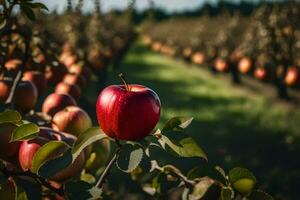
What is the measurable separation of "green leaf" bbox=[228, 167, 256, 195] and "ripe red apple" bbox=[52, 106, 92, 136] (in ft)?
2.15

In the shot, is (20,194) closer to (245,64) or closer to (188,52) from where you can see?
(245,64)

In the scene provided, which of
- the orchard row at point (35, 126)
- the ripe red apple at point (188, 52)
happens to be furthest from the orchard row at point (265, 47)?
the orchard row at point (35, 126)

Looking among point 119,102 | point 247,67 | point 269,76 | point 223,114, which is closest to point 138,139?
point 119,102

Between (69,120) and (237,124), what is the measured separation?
245 inches

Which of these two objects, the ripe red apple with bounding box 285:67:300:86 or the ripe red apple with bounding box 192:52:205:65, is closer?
the ripe red apple with bounding box 285:67:300:86

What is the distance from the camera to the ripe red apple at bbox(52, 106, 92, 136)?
1.54 metres

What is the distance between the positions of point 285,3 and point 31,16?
8.22 metres

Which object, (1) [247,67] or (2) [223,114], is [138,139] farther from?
(1) [247,67]

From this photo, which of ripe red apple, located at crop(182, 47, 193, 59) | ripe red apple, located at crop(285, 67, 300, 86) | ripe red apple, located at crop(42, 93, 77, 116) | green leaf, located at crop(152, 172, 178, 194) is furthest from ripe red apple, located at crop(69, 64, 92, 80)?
ripe red apple, located at crop(182, 47, 193, 59)

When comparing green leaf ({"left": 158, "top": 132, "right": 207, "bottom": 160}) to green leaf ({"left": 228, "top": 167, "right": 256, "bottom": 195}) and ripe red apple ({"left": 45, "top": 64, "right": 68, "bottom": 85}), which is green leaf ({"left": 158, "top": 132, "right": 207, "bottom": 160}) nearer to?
green leaf ({"left": 228, "top": 167, "right": 256, "bottom": 195})

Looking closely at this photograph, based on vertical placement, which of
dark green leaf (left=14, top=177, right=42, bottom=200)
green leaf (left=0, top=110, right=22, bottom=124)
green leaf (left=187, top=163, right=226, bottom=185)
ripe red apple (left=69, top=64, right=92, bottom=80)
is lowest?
ripe red apple (left=69, top=64, right=92, bottom=80)

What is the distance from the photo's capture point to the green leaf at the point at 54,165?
39.9 inches

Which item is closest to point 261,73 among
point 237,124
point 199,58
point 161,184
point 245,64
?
point 245,64

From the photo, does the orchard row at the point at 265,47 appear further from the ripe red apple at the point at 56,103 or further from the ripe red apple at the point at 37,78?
the ripe red apple at the point at 56,103
